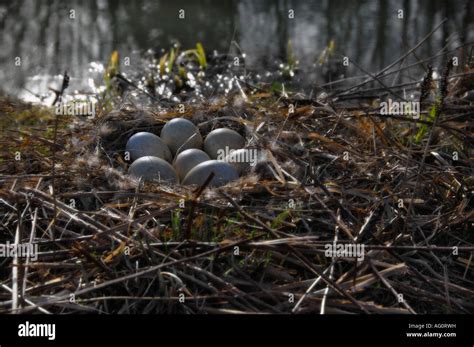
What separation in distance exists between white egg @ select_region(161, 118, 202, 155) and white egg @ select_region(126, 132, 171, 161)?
0.08m

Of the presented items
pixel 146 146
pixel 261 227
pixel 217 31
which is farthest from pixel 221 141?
pixel 217 31

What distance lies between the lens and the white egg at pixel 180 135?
12.2 feet

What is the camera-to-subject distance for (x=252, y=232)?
2.82 metres

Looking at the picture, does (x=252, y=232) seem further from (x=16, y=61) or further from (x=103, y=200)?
(x=16, y=61)

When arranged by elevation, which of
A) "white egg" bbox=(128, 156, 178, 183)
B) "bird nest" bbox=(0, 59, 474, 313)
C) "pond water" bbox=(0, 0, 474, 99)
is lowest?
"bird nest" bbox=(0, 59, 474, 313)

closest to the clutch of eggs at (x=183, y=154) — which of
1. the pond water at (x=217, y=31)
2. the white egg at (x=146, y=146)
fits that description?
the white egg at (x=146, y=146)

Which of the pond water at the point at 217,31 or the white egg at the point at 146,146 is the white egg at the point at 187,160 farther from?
the pond water at the point at 217,31

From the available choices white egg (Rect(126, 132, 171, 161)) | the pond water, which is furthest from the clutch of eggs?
the pond water

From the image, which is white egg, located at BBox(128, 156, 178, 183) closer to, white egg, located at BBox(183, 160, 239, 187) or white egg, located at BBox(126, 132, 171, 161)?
white egg, located at BBox(183, 160, 239, 187)

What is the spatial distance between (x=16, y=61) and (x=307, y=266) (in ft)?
14.4

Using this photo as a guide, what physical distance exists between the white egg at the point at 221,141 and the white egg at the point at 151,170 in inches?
13.8

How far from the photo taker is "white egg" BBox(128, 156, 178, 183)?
131 inches

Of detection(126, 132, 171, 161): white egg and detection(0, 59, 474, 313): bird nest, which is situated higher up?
detection(126, 132, 171, 161): white egg

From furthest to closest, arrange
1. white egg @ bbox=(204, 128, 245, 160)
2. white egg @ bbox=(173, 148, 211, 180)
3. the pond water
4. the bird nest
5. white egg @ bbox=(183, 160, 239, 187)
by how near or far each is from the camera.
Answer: the pond water
white egg @ bbox=(204, 128, 245, 160)
white egg @ bbox=(173, 148, 211, 180)
white egg @ bbox=(183, 160, 239, 187)
the bird nest
